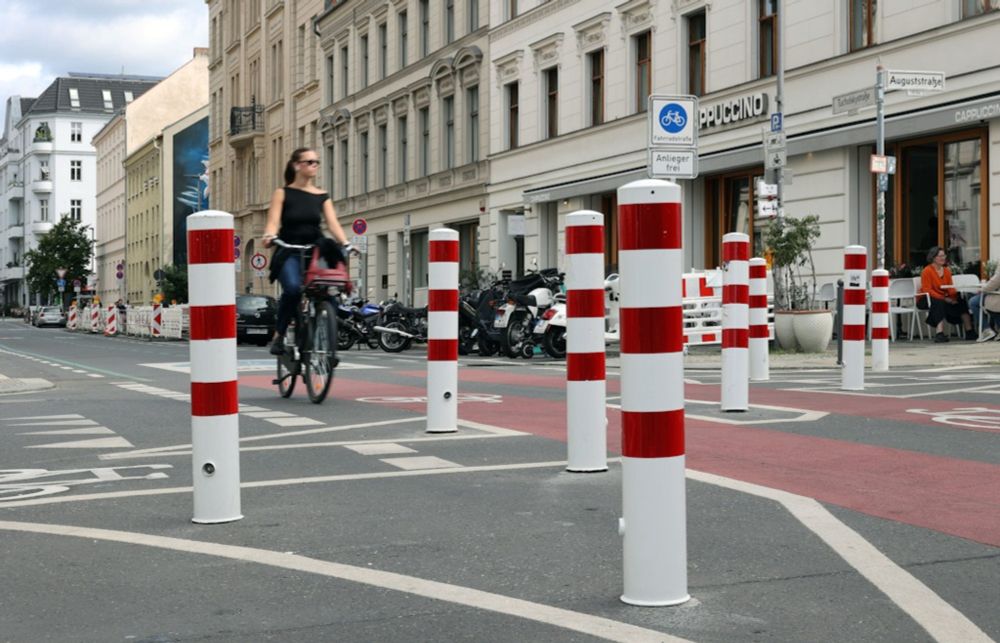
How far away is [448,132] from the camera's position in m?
45.9

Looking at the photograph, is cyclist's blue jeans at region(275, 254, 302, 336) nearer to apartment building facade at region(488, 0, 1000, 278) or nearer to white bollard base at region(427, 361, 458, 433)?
white bollard base at region(427, 361, 458, 433)

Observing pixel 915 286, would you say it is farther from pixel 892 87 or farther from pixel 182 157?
pixel 182 157

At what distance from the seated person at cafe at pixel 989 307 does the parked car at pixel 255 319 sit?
63.7 ft

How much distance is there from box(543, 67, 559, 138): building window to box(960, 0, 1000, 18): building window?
16.3m

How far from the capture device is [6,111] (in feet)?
544

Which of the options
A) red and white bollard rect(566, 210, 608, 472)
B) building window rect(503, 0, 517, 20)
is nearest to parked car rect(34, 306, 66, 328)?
building window rect(503, 0, 517, 20)

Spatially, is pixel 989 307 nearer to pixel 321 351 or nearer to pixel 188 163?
pixel 321 351

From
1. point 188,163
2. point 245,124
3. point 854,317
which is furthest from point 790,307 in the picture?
point 188,163

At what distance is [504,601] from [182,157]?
9180 centimetres

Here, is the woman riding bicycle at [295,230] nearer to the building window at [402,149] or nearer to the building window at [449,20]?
the building window at [449,20]

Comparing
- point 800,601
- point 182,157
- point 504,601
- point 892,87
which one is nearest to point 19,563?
point 504,601

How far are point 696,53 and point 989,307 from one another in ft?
39.9

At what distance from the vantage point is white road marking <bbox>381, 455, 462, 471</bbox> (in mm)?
7423

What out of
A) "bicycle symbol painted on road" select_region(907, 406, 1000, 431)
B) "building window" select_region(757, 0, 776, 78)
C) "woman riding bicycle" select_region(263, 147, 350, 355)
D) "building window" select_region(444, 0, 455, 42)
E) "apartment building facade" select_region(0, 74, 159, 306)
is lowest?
"bicycle symbol painted on road" select_region(907, 406, 1000, 431)
